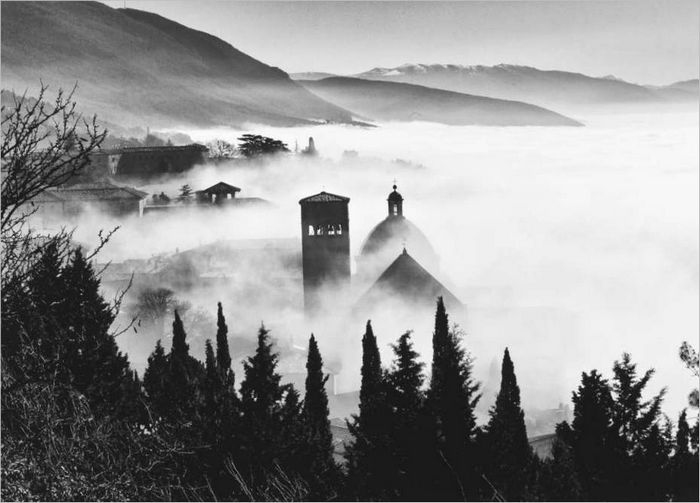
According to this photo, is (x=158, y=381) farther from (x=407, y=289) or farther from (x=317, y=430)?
(x=407, y=289)

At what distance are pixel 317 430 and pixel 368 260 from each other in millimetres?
2169

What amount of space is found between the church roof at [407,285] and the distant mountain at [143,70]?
166cm

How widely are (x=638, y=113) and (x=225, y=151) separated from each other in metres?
2.87

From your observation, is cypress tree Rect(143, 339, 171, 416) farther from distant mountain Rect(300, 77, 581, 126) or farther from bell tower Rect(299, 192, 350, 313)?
distant mountain Rect(300, 77, 581, 126)

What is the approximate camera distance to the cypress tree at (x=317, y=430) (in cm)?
368

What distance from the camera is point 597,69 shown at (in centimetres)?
461

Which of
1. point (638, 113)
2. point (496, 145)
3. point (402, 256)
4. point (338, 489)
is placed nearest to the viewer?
point (338, 489)

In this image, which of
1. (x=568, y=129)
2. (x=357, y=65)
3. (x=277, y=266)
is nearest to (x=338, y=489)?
(x=277, y=266)

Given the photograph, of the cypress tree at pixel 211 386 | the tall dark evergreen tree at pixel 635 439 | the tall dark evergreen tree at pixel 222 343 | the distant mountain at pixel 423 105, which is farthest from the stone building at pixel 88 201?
the tall dark evergreen tree at pixel 635 439

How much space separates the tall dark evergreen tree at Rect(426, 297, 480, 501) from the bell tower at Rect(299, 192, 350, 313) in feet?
4.77

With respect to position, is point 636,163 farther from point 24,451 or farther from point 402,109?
point 24,451

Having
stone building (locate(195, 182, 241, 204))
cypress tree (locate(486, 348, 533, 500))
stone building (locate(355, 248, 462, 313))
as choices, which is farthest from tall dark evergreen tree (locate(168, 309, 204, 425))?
cypress tree (locate(486, 348, 533, 500))

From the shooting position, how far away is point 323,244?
5.62m

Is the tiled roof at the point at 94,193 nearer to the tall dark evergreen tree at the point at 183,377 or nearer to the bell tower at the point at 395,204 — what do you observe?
the tall dark evergreen tree at the point at 183,377
